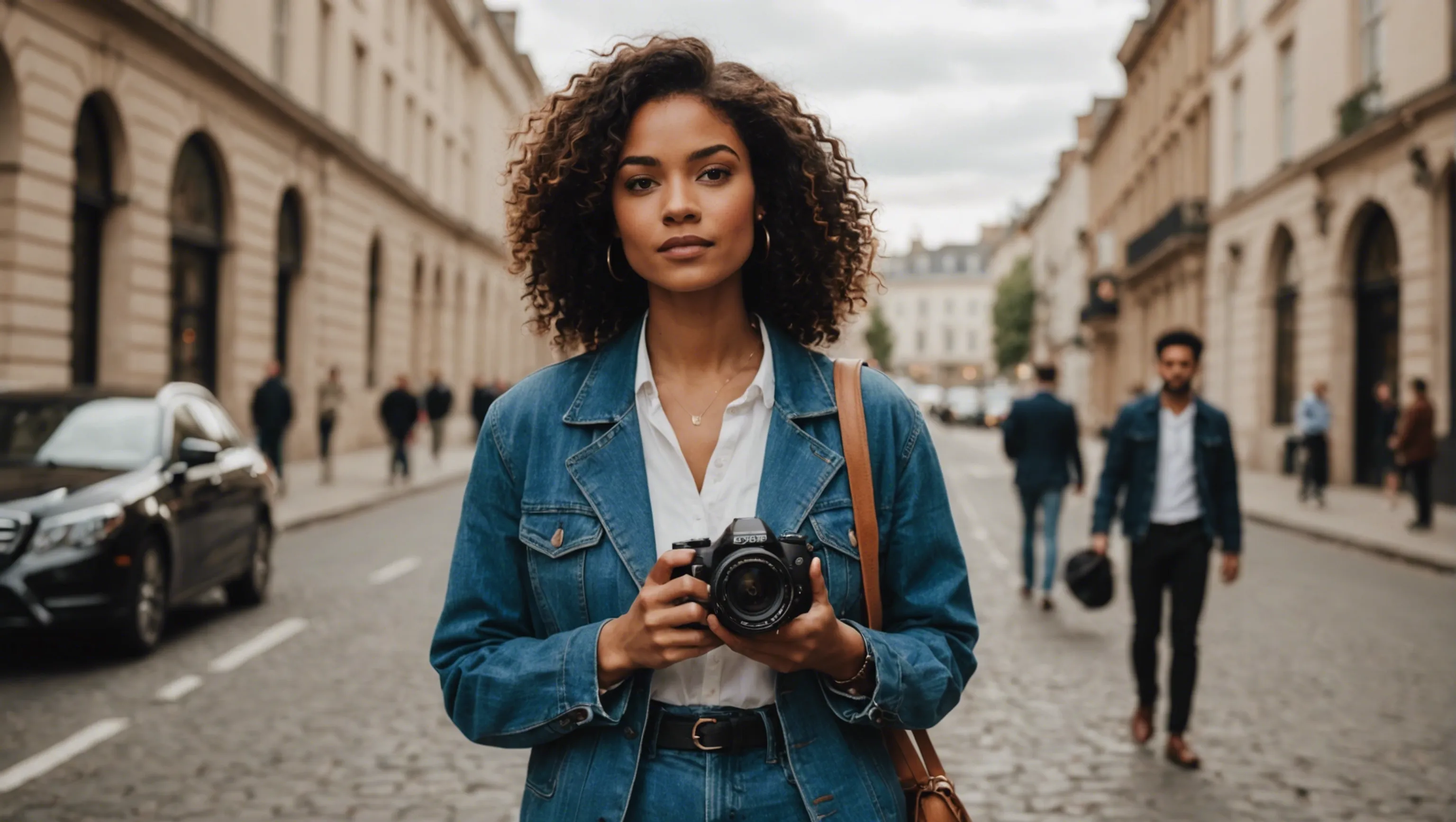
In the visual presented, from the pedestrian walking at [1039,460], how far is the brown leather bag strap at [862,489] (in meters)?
8.98

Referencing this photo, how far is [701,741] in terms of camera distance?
1.95 metres

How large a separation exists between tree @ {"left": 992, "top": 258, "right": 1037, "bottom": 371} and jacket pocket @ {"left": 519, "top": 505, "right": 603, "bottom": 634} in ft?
272

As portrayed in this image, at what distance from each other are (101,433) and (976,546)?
914 centimetres

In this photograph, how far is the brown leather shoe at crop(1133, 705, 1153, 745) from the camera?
248 inches

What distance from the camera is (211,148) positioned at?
897 inches

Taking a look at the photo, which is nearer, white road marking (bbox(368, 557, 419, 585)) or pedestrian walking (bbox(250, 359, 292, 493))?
white road marking (bbox(368, 557, 419, 585))

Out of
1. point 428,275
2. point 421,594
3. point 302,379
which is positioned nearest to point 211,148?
point 302,379

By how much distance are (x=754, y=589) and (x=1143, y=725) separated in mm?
5123

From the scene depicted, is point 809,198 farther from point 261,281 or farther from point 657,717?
point 261,281

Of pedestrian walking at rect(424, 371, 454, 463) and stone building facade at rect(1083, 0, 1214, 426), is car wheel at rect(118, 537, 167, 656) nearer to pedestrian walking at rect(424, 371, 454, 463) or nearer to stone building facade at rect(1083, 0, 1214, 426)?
pedestrian walking at rect(424, 371, 454, 463)

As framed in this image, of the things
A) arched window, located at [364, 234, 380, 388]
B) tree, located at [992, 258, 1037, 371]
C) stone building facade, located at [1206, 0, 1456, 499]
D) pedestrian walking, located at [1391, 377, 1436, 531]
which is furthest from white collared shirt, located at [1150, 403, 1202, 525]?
tree, located at [992, 258, 1037, 371]

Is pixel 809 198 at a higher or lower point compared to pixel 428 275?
lower

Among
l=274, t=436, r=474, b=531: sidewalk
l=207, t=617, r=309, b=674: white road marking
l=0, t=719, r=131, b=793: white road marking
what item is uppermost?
l=274, t=436, r=474, b=531: sidewalk

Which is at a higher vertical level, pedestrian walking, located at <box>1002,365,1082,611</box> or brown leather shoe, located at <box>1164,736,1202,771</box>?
pedestrian walking, located at <box>1002,365,1082,611</box>
